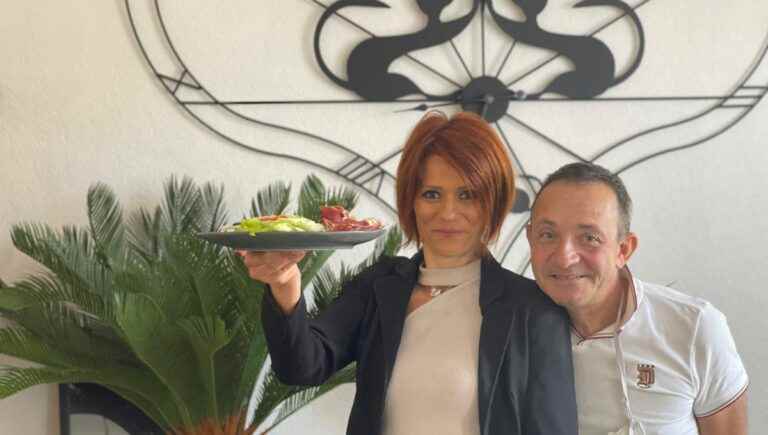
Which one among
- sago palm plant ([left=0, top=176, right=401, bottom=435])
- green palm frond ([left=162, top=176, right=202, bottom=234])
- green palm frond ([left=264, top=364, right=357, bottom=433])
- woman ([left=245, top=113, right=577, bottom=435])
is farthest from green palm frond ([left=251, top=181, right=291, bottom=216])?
woman ([left=245, top=113, right=577, bottom=435])

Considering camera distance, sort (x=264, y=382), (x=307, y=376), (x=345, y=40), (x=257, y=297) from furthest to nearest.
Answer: (x=345, y=40)
(x=264, y=382)
(x=257, y=297)
(x=307, y=376)

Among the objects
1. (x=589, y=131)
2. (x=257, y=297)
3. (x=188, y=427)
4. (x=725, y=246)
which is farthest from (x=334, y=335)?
(x=725, y=246)

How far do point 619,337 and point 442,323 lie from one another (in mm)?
319

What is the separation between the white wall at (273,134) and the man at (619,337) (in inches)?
54.8

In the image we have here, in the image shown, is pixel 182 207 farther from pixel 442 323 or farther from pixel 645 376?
pixel 645 376

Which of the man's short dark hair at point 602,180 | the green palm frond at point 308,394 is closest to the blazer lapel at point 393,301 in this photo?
the man's short dark hair at point 602,180

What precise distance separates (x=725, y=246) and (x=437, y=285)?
1.87 meters

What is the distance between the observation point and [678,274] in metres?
3.11

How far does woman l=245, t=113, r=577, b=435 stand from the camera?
4.83 feet

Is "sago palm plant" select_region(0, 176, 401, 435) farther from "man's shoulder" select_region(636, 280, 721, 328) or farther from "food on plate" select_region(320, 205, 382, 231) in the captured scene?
"man's shoulder" select_region(636, 280, 721, 328)

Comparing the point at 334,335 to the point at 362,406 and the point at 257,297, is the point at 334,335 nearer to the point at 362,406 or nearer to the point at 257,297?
the point at 362,406

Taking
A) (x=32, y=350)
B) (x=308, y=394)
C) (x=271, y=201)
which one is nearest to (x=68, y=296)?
(x=32, y=350)

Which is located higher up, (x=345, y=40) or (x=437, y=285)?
(x=345, y=40)

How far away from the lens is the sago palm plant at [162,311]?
2.33 meters
